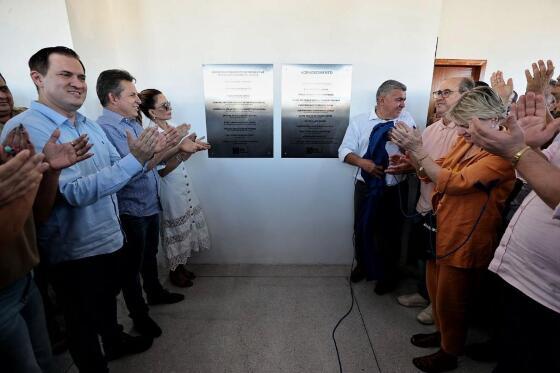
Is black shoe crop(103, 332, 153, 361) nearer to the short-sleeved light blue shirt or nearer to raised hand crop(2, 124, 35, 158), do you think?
the short-sleeved light blue shirt

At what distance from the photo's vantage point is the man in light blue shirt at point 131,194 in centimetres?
173

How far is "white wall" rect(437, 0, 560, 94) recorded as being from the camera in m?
3.53

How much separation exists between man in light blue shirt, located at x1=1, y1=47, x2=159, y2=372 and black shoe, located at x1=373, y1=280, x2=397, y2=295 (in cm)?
198

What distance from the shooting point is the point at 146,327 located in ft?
6.34

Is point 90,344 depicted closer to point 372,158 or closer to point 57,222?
point 57,222

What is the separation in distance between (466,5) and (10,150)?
4554 mm

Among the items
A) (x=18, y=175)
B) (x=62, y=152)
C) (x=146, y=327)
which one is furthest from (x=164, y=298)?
(x=18, y=175)

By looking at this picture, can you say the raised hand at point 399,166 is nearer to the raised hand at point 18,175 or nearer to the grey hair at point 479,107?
the grey hair at point 479,107

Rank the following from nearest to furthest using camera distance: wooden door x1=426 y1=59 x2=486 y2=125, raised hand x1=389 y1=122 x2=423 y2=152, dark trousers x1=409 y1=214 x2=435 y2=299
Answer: raised hand x1=389 y1=122 x2=423 y2=152 < dark trousers x1=409 y1=214 x2=435 y2=299 < wooden door x1=426 y1=59 x2=486 y2=125

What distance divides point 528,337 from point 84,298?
1.91 metres

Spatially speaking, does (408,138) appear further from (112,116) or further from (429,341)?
(112,116)

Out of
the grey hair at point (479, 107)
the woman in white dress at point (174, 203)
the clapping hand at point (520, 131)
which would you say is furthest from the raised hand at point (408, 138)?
the woman in white dress at point (174, 203)

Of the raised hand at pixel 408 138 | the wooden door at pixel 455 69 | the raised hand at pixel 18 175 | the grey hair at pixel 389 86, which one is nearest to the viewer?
the raised hand at pixel 18 175

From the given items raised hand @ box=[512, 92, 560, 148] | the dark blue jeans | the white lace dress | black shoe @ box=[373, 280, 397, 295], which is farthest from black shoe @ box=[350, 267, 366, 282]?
the dark blue jeans
